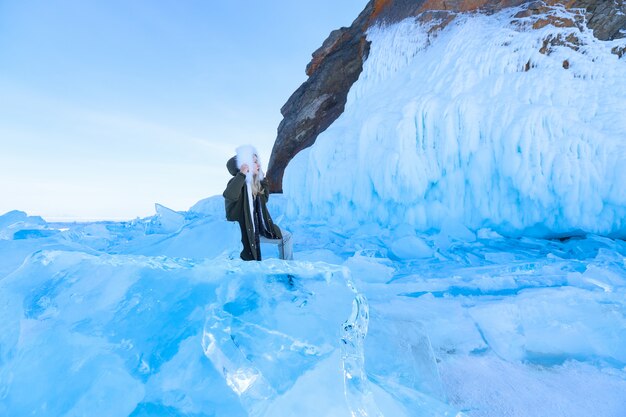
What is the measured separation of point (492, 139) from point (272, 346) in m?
6.40

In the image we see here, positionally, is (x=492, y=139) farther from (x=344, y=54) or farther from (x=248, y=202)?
(x=344, y=54)

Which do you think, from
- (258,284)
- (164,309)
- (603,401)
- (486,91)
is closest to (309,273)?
(258,284)

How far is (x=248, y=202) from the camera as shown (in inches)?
111

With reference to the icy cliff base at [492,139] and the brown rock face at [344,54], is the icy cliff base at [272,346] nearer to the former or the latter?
the icy cliff base at [492,139]

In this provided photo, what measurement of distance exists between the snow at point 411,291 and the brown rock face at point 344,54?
87 centimetres

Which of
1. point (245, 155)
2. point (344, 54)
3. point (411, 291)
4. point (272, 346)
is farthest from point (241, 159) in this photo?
point (344, 54)

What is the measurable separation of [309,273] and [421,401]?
722 mm

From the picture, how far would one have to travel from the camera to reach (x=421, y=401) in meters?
1.29

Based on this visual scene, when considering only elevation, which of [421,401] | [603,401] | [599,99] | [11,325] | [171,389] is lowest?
[603,401]

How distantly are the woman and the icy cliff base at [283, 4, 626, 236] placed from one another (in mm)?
4547

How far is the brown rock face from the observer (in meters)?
7.68

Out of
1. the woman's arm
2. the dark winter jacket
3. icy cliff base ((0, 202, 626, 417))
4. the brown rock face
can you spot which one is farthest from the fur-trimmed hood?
the brown rock face

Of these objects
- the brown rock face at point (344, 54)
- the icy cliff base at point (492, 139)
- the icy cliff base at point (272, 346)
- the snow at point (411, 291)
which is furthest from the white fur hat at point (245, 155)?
the brown rock face at point (344, 54)

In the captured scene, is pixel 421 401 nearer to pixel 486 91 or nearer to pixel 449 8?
pixel 486 91
